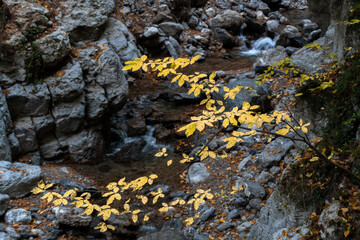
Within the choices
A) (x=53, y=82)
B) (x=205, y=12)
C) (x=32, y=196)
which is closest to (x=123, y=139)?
(x=53, y=82)

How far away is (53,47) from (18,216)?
4.27 meters

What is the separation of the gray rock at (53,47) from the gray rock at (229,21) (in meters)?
12.0

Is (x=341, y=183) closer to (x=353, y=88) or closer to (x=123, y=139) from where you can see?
(x=353, y=88)

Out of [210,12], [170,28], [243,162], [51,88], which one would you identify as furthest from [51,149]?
[210,12]

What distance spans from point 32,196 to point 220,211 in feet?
12.5

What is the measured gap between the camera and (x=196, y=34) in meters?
17.0

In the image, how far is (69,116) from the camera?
25.7 feet

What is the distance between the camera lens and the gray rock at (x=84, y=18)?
9.25 meters

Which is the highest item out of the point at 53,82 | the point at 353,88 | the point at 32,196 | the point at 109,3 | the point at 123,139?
the point at 109,3

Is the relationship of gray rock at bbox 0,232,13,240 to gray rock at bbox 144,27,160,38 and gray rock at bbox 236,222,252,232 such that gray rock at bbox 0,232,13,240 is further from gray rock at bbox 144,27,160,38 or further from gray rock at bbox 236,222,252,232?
gray rock at bbox 144,27,160,38

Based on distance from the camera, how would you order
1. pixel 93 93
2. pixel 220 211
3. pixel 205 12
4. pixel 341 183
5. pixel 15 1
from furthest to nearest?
1. pixel 205 12
2. pixel 93 93
3. pixel 15 1
4. pixel 220 211
5. pixel 341 183

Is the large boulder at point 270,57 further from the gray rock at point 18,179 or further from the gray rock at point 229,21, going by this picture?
the gray rock at point 18,179

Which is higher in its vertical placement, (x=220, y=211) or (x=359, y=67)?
(x=359, y=67)

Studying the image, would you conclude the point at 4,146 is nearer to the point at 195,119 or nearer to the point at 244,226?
the point at 244,226
